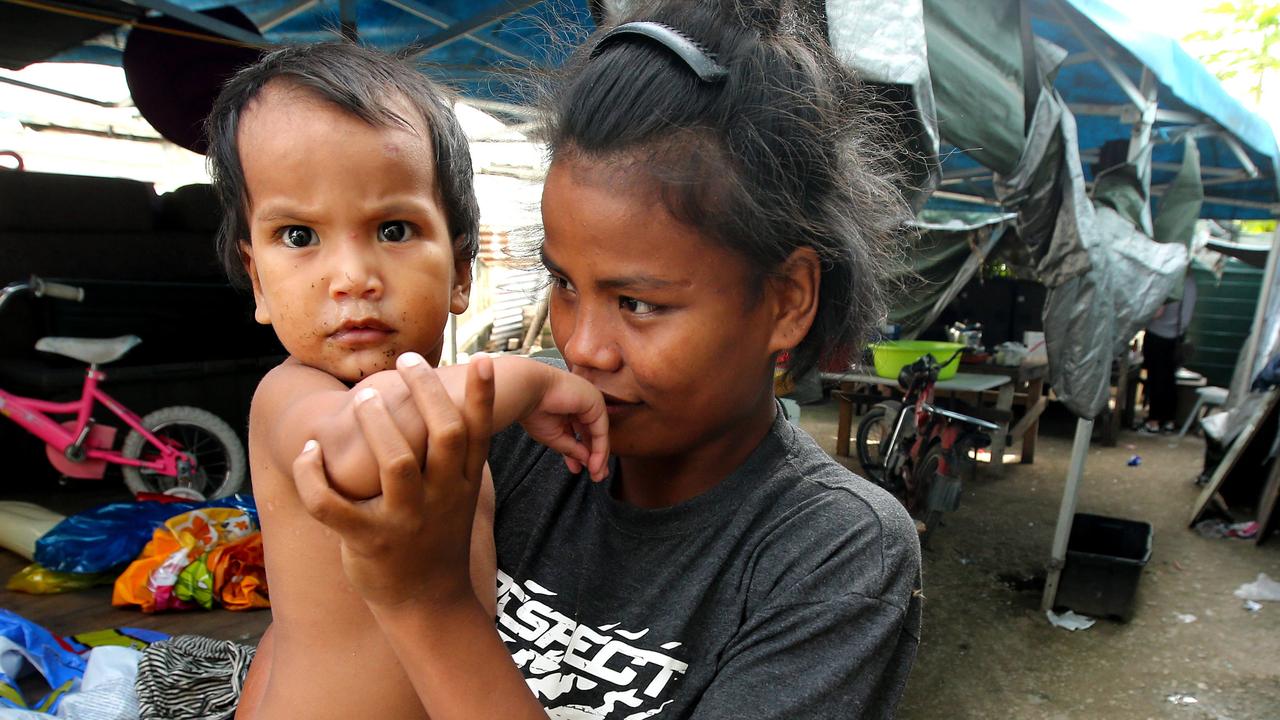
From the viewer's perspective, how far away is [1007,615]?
4.48 m

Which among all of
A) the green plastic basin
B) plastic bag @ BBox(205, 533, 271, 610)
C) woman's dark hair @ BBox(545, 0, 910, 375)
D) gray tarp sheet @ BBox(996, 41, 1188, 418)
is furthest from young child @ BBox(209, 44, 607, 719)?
the green plastic basin

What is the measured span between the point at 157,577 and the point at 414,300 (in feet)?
11.0

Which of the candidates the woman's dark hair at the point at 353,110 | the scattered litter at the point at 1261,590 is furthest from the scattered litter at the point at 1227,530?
the woman's dark hair at the point at 353,110

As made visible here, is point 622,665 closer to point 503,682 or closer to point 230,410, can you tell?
point 503,682

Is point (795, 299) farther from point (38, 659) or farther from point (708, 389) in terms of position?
point (38, 659)

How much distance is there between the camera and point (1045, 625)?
4.36 m

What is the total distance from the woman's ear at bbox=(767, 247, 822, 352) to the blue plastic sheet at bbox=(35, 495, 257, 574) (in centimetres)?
366

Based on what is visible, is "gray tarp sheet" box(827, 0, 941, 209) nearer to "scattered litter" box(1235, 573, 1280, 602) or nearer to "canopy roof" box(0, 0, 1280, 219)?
"canopy roof" box(0, 0, 1280, 219)

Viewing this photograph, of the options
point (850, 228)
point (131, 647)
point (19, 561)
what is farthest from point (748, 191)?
point (19, 561)

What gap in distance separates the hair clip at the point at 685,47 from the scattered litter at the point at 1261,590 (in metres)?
5.52

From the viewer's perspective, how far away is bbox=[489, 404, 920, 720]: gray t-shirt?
0.89m

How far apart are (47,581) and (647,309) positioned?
4.22 meters

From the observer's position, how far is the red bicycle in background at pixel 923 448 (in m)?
5.50

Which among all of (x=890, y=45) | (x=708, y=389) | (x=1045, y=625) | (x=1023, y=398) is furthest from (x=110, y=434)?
(x=1023, y=398)
